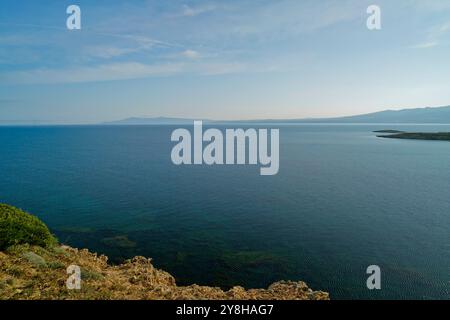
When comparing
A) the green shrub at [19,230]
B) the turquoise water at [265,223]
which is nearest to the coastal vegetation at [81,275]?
the green shrub at [19,230]

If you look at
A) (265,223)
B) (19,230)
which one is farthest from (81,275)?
(265,223)

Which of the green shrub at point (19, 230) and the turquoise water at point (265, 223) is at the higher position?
the green shrub at point (19, 230)

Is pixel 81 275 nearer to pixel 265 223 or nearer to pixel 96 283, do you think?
pixel 96 283

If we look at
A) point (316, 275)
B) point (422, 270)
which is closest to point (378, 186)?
point (422, 270)

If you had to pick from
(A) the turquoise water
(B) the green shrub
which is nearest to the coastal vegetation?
(B) the green shrub

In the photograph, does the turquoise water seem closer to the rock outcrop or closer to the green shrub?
the rock outcrop

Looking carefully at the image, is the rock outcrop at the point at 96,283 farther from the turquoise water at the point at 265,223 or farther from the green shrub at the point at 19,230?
the turquoise water at the point at 265,223
